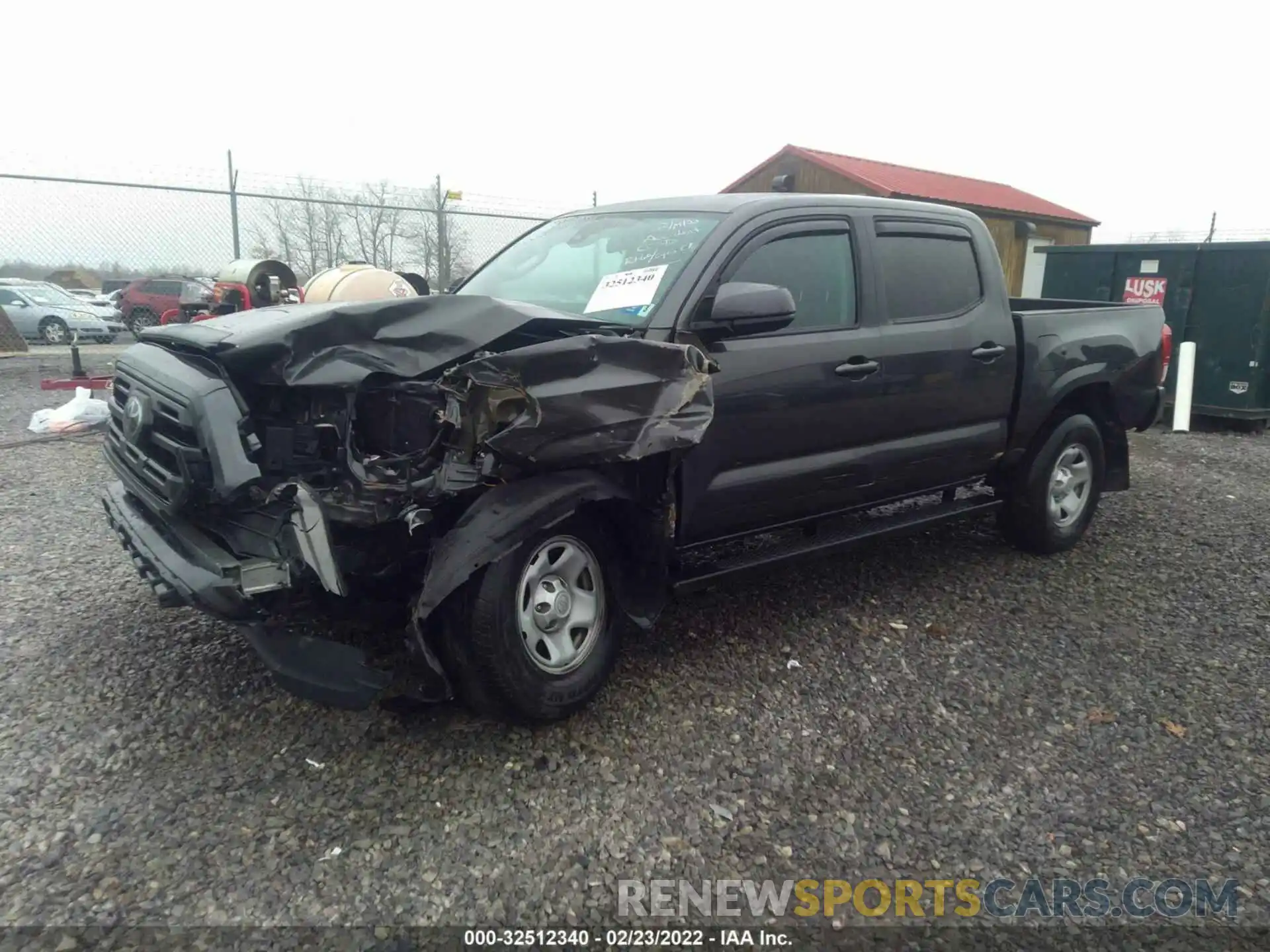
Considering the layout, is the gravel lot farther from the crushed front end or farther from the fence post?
the fence post

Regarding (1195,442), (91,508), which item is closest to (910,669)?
(91,508)

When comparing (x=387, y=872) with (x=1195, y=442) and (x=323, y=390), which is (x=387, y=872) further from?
(x=1195, y=442)

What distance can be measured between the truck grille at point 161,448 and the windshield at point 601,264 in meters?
1.45

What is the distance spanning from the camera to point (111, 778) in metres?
2.76

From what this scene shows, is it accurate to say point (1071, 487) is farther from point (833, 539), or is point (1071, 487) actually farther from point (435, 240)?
point (435, 240)

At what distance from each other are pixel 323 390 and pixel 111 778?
1.36 m

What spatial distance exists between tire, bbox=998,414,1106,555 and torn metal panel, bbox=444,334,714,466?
255 centimetres

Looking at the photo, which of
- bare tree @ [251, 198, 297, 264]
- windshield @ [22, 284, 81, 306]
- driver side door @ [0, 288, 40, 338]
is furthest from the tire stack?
windshield @ [22, 284, 81, 306]

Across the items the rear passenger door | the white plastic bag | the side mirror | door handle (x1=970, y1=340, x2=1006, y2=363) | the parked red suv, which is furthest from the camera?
the parked red suv

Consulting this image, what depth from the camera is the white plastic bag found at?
7.60 m

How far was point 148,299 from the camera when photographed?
20.1 meters

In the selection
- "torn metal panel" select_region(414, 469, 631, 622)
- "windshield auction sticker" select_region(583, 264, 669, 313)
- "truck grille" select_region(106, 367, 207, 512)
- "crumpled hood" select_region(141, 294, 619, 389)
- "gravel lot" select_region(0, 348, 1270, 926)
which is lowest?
"gravel lot" select_region(0, 348, 1270, 926)

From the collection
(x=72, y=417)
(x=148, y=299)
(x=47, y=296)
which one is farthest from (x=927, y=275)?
(x=47, y=296)

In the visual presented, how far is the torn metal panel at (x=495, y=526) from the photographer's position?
272cm
